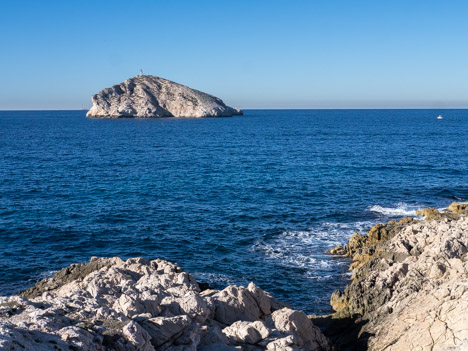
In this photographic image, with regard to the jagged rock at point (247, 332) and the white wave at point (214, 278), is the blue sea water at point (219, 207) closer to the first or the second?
the white wave at point (214, 278)

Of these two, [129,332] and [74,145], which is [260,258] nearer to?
[129,332]

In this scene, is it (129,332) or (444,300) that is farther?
(444,300)

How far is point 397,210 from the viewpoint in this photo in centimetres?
4312

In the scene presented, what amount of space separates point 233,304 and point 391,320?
6.40 m

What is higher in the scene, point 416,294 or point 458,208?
point 416,294

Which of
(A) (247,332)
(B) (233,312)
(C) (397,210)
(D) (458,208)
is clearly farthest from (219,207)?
(A) (247,332)

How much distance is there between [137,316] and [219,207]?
29.9 m

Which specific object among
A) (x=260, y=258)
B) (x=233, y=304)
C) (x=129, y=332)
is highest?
(x=129, y=332)

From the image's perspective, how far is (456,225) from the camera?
26484mm

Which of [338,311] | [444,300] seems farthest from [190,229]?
[444,300]

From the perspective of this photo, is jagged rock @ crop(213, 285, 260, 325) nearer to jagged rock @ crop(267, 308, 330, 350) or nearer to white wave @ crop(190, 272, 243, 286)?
jagged rock @ crop(267, 308, 330, 350)

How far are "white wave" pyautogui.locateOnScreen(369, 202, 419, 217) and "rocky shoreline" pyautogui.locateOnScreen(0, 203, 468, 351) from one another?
54.2 ft

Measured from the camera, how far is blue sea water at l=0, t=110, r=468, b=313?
101ft

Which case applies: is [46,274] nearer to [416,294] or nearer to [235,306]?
[235,306]
